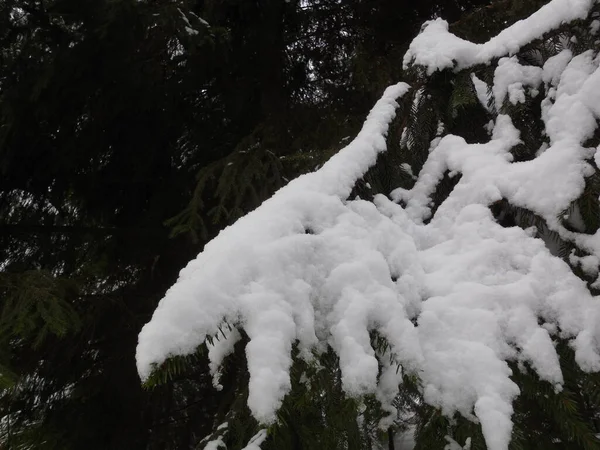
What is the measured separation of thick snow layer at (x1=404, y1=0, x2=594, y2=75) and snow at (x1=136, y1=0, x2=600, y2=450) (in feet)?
0.04

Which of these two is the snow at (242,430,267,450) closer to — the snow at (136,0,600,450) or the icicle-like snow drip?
the snow at (136,0,600,450)

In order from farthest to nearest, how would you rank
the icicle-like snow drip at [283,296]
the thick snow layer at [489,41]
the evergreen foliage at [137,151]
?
the evergreen foliage at [137,151], the thick snow layer at [489,41], the icicle-like snow drip at [283,296]

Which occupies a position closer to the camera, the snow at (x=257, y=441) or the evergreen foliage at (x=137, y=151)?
the snow at (x=257, y=441)

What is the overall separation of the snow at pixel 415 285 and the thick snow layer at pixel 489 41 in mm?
11

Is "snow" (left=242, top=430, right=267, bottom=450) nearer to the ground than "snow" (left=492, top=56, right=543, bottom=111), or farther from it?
nearer to the ground

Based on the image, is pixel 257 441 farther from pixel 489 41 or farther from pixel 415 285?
pixel 489 41

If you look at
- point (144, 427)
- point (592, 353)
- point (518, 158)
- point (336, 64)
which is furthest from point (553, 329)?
point (336, 64)

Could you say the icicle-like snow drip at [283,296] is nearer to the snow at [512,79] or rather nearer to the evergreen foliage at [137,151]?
the snow at [512,79]

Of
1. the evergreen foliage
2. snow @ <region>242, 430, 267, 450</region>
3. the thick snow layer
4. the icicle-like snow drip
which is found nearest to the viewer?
the icicle-like snow drip

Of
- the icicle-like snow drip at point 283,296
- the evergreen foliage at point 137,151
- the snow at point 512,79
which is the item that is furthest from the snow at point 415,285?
the evergreen foliage at point 137,151

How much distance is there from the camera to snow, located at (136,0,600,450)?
2.78 ft

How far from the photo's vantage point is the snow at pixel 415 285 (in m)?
0.85

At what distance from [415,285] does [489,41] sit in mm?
1117

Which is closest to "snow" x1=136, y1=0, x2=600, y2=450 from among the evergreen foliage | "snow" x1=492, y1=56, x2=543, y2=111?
"snow" x1=492, y1=56, x2=543, y2=111
